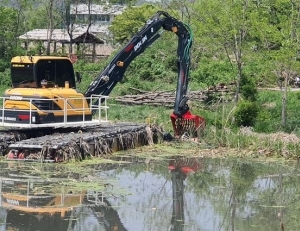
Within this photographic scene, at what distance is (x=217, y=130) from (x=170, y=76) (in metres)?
17.4

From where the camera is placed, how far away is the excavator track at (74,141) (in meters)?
19.3

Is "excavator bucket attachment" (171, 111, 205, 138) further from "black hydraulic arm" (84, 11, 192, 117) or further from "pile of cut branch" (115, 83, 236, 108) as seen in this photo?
"pile of cut branch" (115, 83, 236, 108)

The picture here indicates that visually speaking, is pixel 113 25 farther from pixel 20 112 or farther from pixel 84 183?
pixel 84 183

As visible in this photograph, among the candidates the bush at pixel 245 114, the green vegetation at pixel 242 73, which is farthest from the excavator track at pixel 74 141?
the bush at pixel 245 114

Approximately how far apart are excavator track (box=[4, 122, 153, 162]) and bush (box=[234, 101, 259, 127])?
362cm

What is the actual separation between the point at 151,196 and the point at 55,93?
20.3ft

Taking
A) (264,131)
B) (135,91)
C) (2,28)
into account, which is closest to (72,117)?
(264,131)

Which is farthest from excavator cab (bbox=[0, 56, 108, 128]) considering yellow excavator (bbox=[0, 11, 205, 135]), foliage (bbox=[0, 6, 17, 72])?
foliage (bbox=[0, 6, 17, 72])

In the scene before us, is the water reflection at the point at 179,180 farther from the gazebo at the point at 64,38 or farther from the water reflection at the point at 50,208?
the gazebo at the point at 64,38

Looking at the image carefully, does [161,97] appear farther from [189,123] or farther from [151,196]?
[151,196]

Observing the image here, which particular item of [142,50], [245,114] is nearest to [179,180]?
[142,50]

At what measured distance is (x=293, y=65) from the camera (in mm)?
25625

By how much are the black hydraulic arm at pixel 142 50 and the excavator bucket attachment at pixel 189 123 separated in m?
0.16

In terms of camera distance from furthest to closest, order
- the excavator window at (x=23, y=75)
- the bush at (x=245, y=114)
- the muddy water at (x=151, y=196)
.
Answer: the bush at (x=245, y=114) < the excavator window at (x=23, y=75) < the muddy water at (x=151, y=196)
